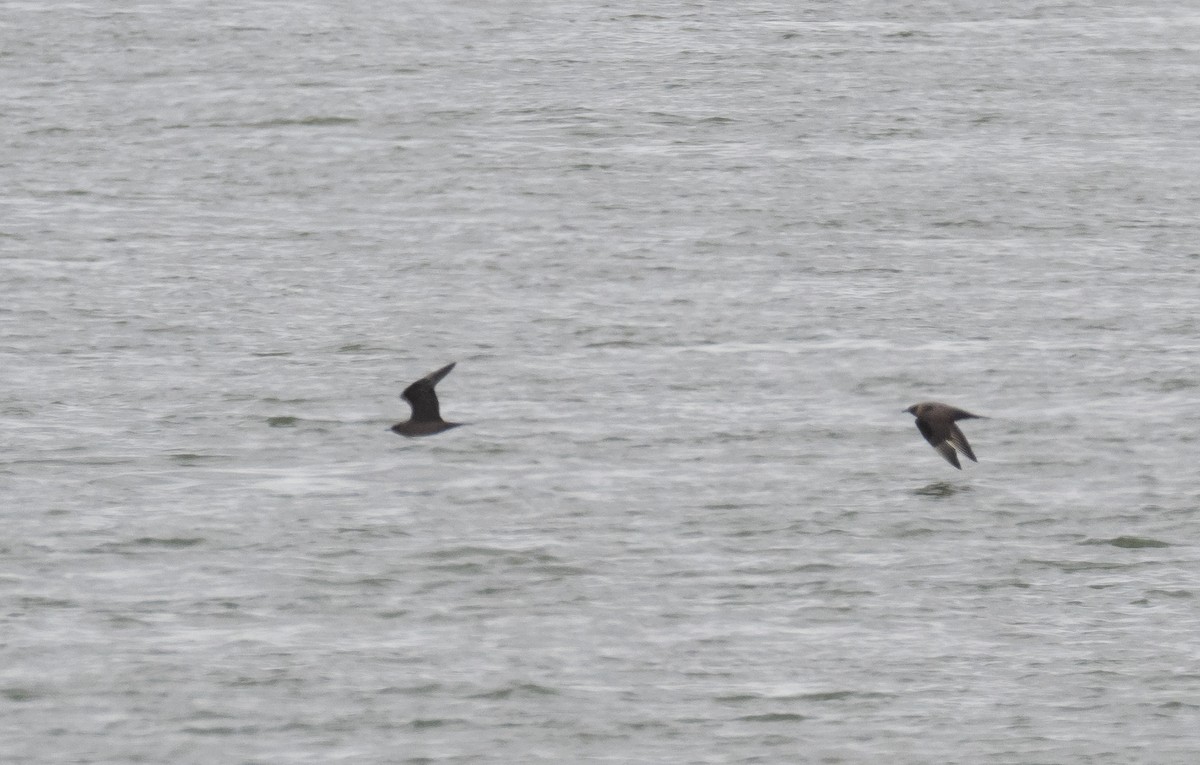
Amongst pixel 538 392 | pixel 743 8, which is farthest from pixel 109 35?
pixel 538 392

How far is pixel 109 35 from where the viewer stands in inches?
1291

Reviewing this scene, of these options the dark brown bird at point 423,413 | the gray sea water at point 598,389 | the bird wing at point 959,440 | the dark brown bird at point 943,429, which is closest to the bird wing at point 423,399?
the dark brown bird at point 423,413

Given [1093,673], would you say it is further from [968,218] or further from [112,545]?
[968,218]

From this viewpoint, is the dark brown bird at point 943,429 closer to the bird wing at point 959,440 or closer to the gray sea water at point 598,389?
the bird wing at point 959,440

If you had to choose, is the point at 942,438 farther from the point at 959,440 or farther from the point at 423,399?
the point at 423,399

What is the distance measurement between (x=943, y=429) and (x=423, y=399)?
126 inches

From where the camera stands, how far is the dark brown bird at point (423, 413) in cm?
1723

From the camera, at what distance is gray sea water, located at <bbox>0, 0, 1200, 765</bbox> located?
14.0 m

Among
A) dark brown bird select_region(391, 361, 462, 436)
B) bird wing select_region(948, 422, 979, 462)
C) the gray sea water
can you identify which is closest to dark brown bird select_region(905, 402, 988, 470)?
bird wing select_region(948, 422, 979, 462)

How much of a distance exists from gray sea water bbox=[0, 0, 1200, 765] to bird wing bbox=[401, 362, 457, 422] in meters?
0.40

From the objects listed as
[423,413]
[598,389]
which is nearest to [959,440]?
[598,389]

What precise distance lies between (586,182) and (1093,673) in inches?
492

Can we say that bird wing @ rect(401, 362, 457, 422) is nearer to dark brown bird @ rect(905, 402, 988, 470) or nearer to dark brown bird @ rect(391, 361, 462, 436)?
dark brown bird @ rect(391, 361, 462, 436)

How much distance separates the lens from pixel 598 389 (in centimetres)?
1953
